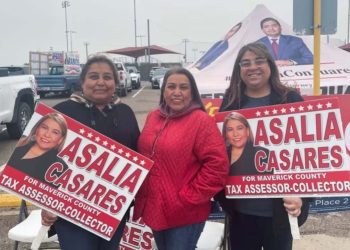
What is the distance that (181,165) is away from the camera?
230 centimetres

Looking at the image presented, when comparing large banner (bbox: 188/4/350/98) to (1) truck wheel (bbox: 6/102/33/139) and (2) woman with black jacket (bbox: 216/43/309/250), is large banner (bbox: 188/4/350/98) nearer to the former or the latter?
(2) woman with black jacket (bbox: 216/43/309/250)

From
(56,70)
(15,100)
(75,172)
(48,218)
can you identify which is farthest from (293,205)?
(56,70)

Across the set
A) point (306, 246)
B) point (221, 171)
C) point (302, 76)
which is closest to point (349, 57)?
point (302, 76)

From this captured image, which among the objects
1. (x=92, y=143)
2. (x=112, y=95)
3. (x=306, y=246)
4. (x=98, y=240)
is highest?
(x=112, y=95)

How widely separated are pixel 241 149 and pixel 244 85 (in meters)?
0.39

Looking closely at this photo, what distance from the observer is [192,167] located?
2.33 meters

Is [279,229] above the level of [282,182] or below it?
below

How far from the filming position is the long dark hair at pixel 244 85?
2.46m

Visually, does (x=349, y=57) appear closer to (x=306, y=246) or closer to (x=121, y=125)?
(x=306, y=246)

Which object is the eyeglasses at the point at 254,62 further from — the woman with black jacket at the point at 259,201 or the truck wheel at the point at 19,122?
the truck wheel at the point at 19,122

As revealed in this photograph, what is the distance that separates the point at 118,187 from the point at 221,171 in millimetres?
623

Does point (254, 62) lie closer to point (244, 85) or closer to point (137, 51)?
point (244, 85)

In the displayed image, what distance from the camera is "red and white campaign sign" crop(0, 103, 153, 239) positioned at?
242 cm

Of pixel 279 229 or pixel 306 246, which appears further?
pixel 306 246
